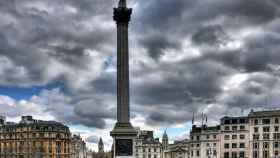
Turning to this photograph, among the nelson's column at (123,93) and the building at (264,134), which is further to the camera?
the building at (264,134)

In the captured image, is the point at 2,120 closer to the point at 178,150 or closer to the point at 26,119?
the point at 26,119

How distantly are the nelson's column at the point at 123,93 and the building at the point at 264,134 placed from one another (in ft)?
200

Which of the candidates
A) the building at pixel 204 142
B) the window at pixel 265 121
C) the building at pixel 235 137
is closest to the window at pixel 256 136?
the building at pixel 235 137

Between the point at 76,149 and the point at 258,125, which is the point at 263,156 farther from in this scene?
the point at 76,149

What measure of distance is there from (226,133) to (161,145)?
177ft

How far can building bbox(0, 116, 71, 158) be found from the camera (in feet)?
488

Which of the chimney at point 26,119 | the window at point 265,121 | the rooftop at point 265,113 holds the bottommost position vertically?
the window at point 265,121

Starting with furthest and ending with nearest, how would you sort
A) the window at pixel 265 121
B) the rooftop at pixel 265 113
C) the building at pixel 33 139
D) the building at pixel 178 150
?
the building at pixel 178 150, the building at pixel 33 139, the window at pixel 265 121, the rooftop at pixel 265 113

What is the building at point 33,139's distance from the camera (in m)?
149

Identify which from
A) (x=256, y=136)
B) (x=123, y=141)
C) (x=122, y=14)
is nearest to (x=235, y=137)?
(x=256, y=136)

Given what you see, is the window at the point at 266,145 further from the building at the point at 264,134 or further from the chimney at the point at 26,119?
the chimney at the point at 26,119

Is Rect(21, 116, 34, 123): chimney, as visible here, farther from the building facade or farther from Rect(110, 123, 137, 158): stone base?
Rect(110, 123, 137, 158): stone base

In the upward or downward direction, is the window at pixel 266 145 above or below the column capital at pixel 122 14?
below

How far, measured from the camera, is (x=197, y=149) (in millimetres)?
141375
